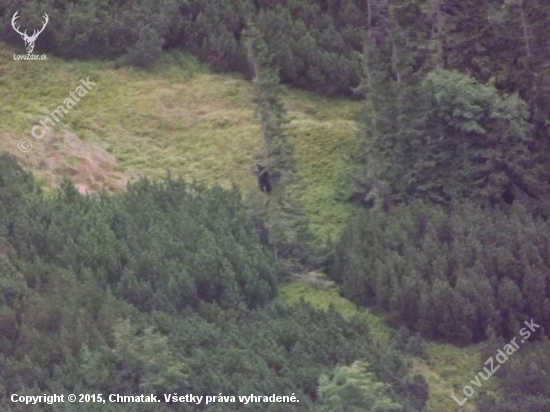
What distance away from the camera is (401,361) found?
50.6ft

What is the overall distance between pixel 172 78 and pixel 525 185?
6583 millimetres

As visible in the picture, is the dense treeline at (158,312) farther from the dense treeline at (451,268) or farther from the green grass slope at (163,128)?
the green grass slope at (163,128)

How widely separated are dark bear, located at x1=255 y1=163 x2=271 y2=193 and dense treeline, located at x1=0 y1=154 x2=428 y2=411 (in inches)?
18.6

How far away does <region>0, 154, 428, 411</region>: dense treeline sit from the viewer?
1439 centimetres

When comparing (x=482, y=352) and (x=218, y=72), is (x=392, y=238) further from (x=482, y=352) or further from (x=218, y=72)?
(x=218, y=72)

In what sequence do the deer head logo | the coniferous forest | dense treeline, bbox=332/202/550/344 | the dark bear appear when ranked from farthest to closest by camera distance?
the deer head logo < the dark bear < dense treeline, bbox=332/202/550/344 < the coniferous forest

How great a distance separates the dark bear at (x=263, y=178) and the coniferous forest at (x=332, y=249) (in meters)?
0.23

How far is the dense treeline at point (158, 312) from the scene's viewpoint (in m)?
14.4
